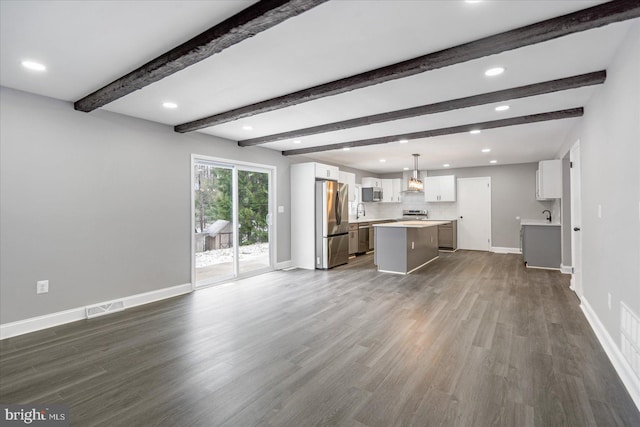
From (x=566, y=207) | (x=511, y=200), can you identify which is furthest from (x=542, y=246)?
(x=511, y=200)

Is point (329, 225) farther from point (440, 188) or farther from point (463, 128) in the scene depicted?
point (440, 188)

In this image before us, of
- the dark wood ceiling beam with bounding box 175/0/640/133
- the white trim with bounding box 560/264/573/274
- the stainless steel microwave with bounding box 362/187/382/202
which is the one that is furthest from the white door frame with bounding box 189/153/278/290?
the white trim with bounding box 560/264/573/274

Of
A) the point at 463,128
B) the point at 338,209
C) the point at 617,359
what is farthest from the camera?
the point at 338,209

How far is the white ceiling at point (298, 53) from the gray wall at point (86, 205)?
1.10ft

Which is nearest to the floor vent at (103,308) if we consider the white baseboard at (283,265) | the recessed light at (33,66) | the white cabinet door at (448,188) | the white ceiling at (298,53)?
the white ceiling at (298,53)

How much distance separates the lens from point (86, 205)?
367 cm

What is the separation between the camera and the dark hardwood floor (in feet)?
6.21

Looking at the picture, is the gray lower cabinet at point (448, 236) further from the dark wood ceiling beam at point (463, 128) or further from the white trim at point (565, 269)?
the dark wood ceiling beam at point (463, 128)

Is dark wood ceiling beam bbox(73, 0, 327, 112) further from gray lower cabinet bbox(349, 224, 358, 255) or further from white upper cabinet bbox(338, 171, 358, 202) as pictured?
gray lower cabinet bbox(349, 224, 358, 255)

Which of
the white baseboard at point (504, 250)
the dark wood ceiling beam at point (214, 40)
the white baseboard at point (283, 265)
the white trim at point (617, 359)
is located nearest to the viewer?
the dark wood ceiling beam at point (214, 40)

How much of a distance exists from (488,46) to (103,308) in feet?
15.6

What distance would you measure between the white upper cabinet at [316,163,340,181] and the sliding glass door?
992mm

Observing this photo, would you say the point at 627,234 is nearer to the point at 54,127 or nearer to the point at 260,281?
the point at 260,281

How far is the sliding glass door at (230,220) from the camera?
16.7ft
